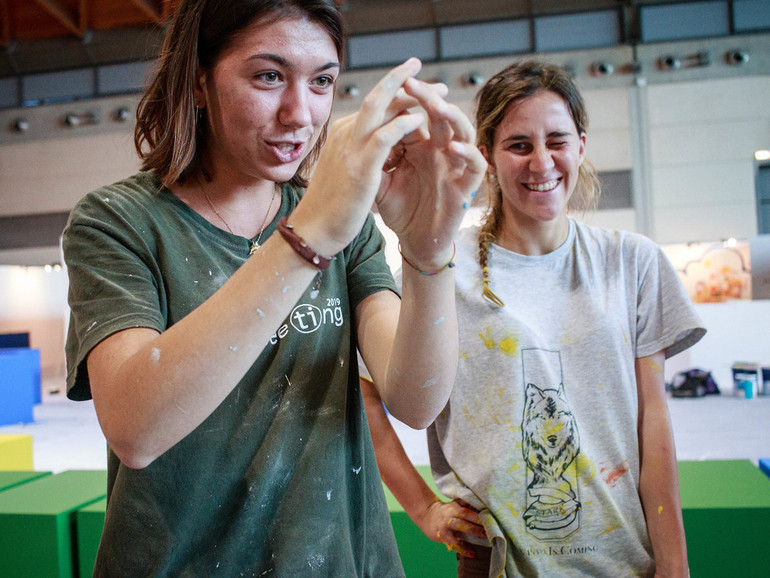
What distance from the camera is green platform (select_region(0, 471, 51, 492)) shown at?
274 centimetres

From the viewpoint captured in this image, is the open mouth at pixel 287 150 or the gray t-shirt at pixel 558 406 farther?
the gray t-shirt at pixel 558 406

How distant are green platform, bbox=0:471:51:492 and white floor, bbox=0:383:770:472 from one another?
2763 millimetres

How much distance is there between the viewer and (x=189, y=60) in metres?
0.95

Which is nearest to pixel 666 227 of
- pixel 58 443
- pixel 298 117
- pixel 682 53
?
pixel 682 53

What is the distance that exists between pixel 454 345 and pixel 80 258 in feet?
1.72

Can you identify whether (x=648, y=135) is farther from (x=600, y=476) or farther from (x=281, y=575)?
(x=281, y=575)

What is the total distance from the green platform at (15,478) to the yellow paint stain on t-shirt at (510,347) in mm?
2351

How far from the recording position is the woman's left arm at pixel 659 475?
133cm

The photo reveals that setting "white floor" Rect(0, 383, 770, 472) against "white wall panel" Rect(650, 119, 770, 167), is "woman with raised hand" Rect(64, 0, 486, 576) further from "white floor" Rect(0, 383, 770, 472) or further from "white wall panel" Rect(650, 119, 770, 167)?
"white wall panel" Rect(650, 119, 770, 167)

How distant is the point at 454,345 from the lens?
915 mm

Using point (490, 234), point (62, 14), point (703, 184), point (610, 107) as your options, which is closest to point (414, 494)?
point (490, 234)

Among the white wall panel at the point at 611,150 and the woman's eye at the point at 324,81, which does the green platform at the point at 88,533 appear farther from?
the white wall panel at the point at 611,150

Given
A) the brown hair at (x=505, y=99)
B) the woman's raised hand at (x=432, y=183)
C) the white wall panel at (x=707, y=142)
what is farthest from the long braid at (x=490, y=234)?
the white wall panel at (x=707, y=142)

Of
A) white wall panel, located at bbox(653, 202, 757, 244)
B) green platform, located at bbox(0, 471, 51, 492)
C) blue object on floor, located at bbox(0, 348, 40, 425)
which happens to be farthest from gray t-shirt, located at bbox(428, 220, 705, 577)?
white wall panel, located at bbox(653, 202, 757, 244)
